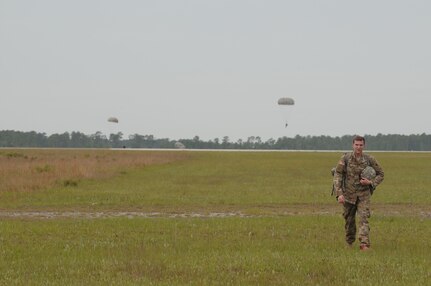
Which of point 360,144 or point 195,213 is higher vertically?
point 360,144

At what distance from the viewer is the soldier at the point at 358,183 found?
1367 cm

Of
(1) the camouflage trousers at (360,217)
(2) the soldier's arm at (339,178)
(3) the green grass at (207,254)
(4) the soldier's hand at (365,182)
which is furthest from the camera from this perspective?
(2) the soldier's arm at (339,178)

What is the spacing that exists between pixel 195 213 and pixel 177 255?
389 inches

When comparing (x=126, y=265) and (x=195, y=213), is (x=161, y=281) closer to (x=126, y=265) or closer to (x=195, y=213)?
(x=126, y=265)

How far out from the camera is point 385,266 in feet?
38.8

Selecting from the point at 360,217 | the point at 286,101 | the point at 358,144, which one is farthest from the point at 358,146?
the point at 286,101

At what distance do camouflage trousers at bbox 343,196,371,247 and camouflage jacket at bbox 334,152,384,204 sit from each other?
0.13m

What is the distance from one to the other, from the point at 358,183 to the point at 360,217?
2.42 ft

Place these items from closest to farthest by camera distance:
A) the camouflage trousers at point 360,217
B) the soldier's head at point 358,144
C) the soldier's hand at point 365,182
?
the soldier's head at point 358,144 → the soldier's hand at point 365,182 → the camouflage trousers at point 360,217

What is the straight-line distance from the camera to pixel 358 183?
13.8 metres

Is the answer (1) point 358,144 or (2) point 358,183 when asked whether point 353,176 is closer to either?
(2) point 358,183

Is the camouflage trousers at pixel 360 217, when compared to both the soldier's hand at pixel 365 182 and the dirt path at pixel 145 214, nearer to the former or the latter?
the soldier's hand at pixel 365 182

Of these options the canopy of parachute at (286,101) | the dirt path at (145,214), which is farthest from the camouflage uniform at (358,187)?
the canopy of parachute at (286,101)

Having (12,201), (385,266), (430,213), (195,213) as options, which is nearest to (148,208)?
(195,213)
